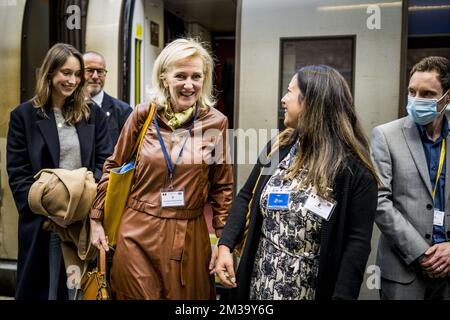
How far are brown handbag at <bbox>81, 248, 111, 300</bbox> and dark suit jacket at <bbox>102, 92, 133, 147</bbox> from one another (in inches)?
48.8

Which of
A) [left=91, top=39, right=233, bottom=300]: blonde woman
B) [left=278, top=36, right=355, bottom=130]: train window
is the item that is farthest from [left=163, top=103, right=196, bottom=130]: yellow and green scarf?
[left=278, top=36, right=355, bottom=130]: train window

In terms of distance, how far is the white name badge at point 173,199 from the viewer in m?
2.03

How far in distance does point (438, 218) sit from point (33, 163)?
2.15m

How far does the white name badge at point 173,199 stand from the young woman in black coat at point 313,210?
13.0 inches

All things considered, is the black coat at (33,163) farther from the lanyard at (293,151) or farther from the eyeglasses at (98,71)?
the lanyard at (293,151)

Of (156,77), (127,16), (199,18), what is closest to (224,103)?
(199,18)

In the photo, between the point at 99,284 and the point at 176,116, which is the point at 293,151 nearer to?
the point at 176,116

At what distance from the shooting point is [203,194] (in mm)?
2117

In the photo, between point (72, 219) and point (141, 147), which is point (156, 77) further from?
point (72, 219)

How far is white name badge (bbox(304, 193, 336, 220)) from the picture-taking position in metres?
1.65

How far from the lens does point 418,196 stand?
2148mm

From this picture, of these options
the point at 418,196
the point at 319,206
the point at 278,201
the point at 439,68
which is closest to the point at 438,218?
the point at 418,196

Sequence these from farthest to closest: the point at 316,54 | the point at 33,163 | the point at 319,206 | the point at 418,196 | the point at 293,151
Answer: the point at 316,54 < the point at 33,163 < the point at 418,196 < the point at 293,151 < the point at 319,206

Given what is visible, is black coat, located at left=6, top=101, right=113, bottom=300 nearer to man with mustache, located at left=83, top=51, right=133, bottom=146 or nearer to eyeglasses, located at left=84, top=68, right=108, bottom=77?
man with mustache, located at left=83, top=51, right=133, bottom=146
